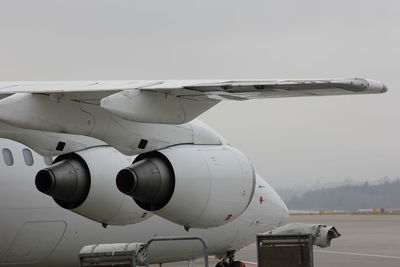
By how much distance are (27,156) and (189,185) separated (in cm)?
349

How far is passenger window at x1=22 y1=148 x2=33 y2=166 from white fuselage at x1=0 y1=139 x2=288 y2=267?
6cm

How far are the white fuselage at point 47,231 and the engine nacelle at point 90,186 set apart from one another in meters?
1.07

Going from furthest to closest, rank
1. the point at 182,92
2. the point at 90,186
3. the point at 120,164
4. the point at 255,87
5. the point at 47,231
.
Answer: the point at 47,231
the point at 120,164
the point at 90,186
the point at 182,92
the point at 255,87

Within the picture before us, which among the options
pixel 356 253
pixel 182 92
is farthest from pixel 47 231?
pixel 356 253

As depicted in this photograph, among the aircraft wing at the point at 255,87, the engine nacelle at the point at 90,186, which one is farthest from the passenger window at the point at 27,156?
the aircraft wing at the point at 255,87

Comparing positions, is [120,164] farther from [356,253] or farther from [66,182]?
[356,253]

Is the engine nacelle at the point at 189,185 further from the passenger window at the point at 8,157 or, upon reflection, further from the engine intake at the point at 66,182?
the passenger window at the point at 8,157

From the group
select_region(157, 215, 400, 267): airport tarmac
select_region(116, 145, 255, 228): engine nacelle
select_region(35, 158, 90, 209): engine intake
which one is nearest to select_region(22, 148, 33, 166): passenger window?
select_region(35, 158, 90, 209): engine intake

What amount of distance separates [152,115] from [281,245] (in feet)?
11.8

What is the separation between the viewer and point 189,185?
39.5ft

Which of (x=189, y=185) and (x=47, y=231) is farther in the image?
(x=47, y=231)

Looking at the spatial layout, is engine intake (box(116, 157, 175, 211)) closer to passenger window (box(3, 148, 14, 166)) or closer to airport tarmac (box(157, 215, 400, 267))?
passenger window (box(3, 148, 14, 166))

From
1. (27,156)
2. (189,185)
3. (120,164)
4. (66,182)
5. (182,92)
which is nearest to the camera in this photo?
(182,92)

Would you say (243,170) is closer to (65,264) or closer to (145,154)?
(145,154)
